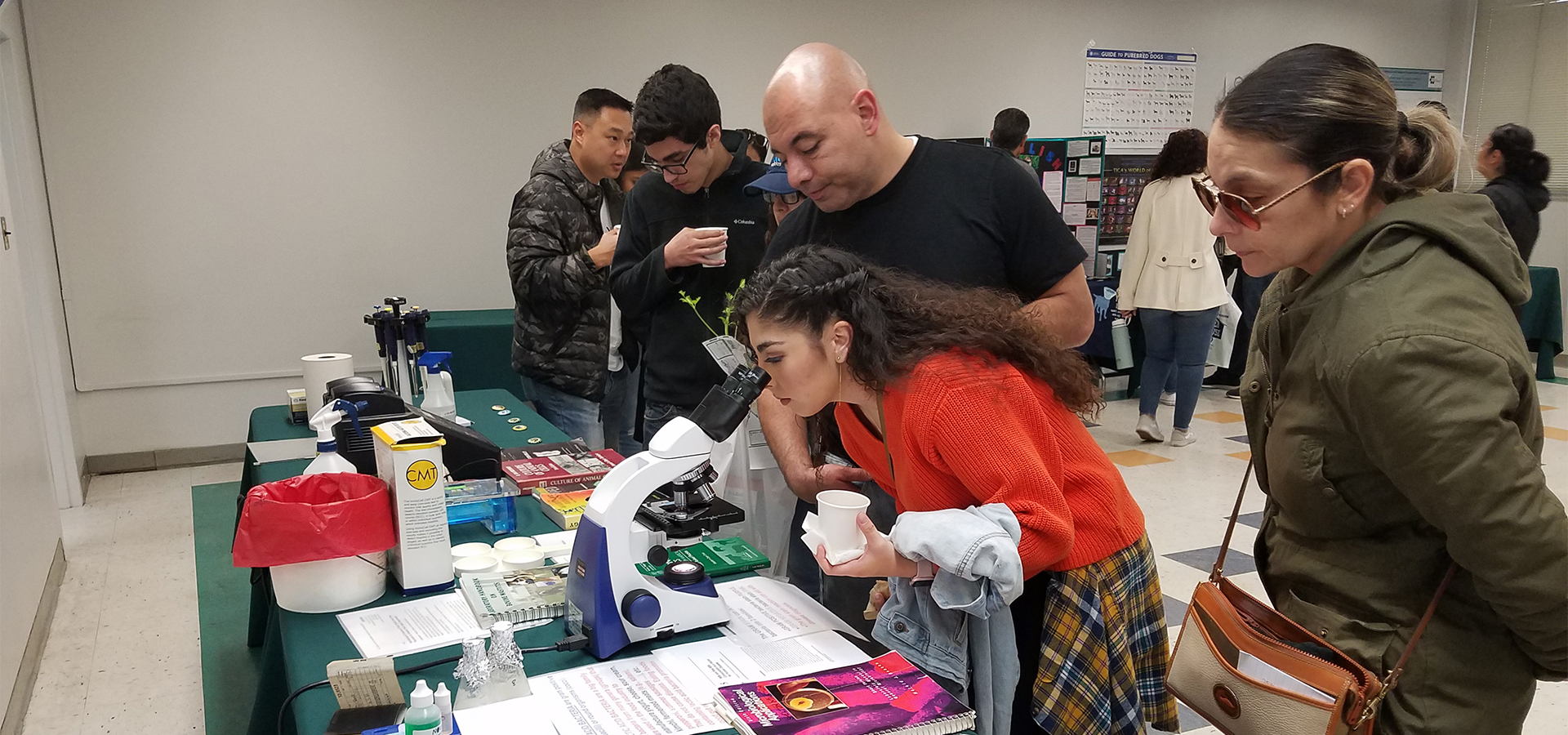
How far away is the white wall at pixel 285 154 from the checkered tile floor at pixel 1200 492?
2.96 meters

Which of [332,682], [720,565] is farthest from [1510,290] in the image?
[332,682]

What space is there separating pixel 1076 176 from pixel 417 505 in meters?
5.92

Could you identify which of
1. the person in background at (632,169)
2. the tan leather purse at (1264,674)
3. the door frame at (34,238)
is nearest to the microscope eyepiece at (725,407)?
the tan leather purse at (1264,674)

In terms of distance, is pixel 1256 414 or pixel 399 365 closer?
pixel 1256 414

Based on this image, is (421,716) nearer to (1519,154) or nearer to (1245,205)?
(1245,205)

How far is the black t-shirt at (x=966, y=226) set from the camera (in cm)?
177

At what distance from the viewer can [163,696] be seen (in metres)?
2.61

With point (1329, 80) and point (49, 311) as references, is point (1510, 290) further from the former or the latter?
point (49, 311)

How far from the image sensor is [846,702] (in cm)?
116

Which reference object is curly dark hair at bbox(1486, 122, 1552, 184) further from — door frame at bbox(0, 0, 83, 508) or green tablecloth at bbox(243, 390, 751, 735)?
door frame at bbox(0, 0, 83, 508)

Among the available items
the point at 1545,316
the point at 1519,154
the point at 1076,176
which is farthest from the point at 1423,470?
the point at 1545,316

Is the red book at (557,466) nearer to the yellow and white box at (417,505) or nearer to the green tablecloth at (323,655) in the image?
the green tablecloth at (323,655)

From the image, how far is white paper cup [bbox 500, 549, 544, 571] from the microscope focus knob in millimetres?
378

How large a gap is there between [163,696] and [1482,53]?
971 centimetres
